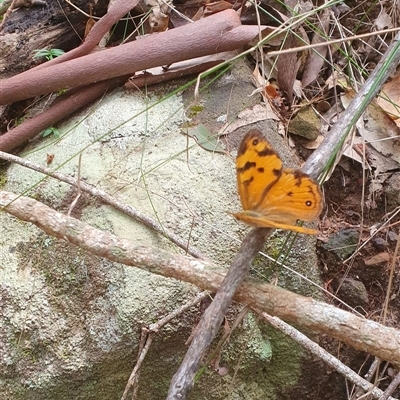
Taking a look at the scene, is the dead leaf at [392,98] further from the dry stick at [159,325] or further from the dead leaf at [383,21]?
the dry stick at [159,325]

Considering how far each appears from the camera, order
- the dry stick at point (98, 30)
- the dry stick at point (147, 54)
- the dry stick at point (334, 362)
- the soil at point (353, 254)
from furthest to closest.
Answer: the dry stick at point (98, 30), the dry stick at point (147, 54), the soil at point (353, 254), the dry stick at point (334, 362)

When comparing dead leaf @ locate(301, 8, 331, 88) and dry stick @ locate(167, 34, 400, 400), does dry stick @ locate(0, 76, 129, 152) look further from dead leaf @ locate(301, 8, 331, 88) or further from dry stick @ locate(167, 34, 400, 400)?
dry stick @ locate(167, 34, 400, 400)

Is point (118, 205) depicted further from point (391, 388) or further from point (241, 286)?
point (391, 388)

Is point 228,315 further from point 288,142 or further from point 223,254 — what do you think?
point 288,142

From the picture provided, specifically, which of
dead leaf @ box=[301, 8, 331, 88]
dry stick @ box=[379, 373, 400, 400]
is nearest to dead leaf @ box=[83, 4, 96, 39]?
dead leaf @ box=[301, 8, 331, 88]

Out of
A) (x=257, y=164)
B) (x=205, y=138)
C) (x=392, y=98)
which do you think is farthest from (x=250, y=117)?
(x=257, y=164)

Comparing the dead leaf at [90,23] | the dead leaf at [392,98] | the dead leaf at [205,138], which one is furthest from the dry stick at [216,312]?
the dead leaf at [90,23]
